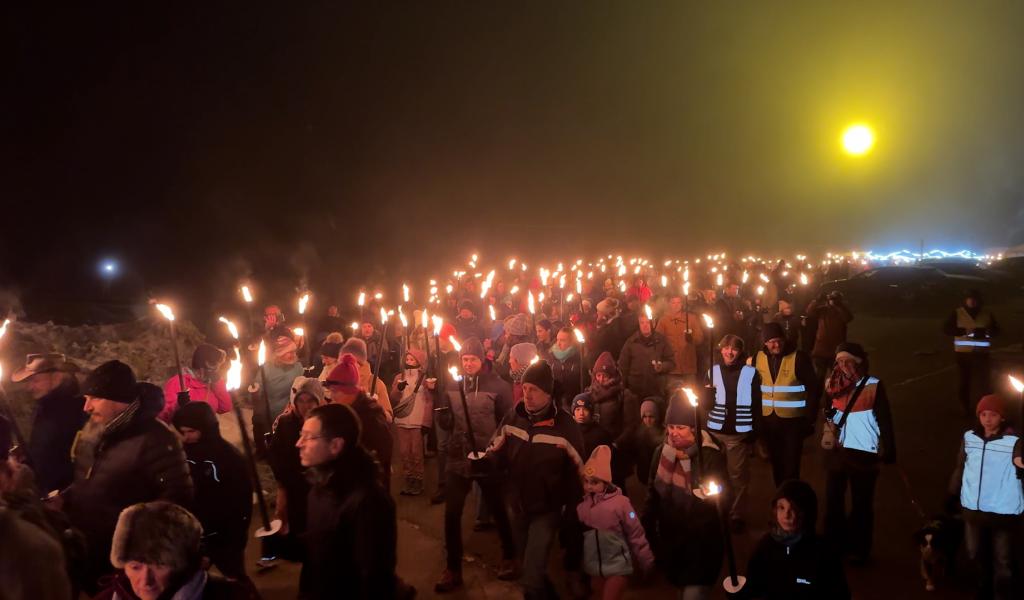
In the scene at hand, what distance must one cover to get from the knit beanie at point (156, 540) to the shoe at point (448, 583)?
2.95 m

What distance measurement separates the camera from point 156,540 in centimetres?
256

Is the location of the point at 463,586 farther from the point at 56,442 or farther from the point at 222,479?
the point at 56,442

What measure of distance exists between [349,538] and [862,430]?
4.37 meters

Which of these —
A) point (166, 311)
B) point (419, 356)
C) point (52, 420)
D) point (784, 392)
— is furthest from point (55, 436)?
point (784, 392)

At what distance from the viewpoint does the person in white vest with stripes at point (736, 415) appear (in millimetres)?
6145

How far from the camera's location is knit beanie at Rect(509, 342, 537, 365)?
712 centimetres

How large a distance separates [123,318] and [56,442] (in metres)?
13.6

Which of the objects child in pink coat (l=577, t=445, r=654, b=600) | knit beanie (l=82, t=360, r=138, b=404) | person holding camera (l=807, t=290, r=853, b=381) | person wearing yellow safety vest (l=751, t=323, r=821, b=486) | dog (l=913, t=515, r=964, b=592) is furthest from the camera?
person holding camera (l=807, t=290, r=853, b=381)

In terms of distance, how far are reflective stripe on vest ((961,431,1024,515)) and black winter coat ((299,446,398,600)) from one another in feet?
14.1

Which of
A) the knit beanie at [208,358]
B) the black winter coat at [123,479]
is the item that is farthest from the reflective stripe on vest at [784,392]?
the knit beanie at [208,358]

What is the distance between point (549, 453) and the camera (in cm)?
453

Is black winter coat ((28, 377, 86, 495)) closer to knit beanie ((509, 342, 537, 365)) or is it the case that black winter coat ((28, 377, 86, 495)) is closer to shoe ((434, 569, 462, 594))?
shoe ((434, 569, 462, 594))

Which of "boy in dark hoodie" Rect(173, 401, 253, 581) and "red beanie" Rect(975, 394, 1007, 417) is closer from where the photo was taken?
"boy in dark hoodie" Rect(173, 401, 253, 581)

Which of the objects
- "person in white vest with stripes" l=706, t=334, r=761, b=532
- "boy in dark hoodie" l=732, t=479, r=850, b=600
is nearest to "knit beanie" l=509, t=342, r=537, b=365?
"person in white vest with stripes" l=706, t=334, r=761, b=532
